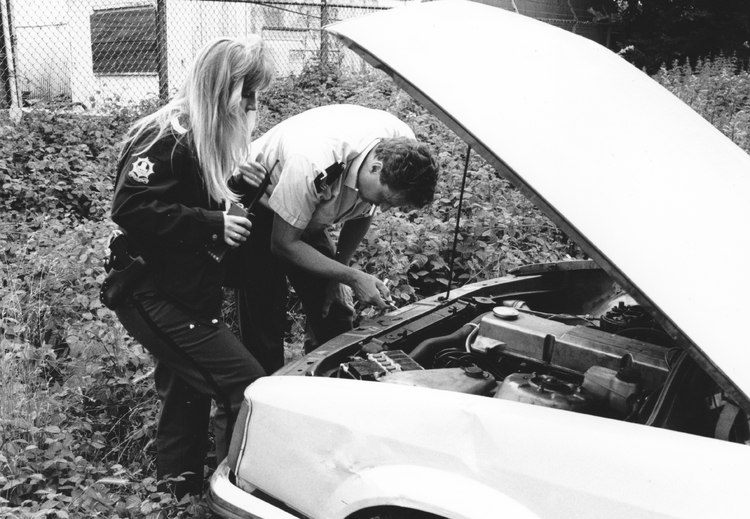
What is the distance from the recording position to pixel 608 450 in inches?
57.6

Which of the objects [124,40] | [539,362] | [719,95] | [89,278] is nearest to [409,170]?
[539,362]

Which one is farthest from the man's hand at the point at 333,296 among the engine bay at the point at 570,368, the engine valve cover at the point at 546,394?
the engine valve cover at the point at 546,394

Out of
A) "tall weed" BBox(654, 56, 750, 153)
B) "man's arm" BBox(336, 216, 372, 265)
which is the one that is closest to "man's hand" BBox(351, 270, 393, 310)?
"man's arm" BBox(336, 216, 372, 265)

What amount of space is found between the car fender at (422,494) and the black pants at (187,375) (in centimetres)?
78

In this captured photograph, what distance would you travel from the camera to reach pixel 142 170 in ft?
7.27

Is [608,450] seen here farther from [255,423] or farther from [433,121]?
[433,121]

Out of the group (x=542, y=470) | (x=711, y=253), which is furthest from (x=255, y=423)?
(x=711, y=253)

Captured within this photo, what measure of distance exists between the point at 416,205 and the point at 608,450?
1453mm

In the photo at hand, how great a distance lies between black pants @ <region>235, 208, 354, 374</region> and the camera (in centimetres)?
306

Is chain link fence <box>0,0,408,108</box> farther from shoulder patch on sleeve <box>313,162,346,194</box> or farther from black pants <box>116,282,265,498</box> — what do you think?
black pants <box>116,282,265,498</box>

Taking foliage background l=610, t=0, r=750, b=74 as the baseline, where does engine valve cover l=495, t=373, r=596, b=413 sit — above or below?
below

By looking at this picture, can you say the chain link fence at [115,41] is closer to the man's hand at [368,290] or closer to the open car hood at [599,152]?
the man's hand at [368,290]

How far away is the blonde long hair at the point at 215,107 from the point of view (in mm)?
2250

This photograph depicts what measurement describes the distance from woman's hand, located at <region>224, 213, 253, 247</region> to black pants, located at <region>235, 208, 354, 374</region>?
68 cm
